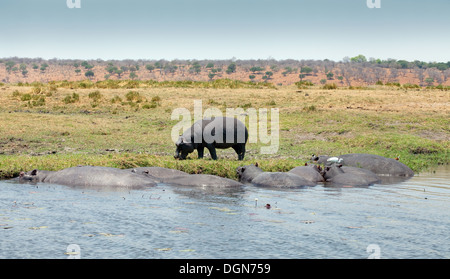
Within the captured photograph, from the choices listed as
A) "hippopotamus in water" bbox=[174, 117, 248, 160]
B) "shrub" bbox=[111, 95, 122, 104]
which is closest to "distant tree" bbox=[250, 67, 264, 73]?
"shrub" bbox=[111, 95, 122, 104]

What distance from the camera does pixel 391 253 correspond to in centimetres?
767

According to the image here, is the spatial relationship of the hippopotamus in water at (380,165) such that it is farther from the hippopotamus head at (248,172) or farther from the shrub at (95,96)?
the shrub at (95,96)

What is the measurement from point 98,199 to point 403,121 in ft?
54.7

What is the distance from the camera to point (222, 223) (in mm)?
9195

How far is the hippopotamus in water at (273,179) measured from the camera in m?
12.8

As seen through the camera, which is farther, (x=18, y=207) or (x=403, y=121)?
(x=403, y=121)

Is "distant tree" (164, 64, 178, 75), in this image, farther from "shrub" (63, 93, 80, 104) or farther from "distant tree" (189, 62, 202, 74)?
"shrub" (63, 93, 80, 104)

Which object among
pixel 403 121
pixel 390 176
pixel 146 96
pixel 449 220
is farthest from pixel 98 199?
pixel 146 96

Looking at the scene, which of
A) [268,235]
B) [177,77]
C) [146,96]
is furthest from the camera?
[177,77]

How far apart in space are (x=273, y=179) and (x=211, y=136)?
11.7ft

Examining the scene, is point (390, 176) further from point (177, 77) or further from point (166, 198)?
point (177, 77)

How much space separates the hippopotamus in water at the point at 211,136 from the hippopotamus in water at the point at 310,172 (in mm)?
2827

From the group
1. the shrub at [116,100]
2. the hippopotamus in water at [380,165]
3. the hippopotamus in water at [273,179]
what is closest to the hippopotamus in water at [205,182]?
the hippopotamus in water at [273,179]

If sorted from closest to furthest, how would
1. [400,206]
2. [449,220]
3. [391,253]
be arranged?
[391,253] < [449,220] < [400,206]
